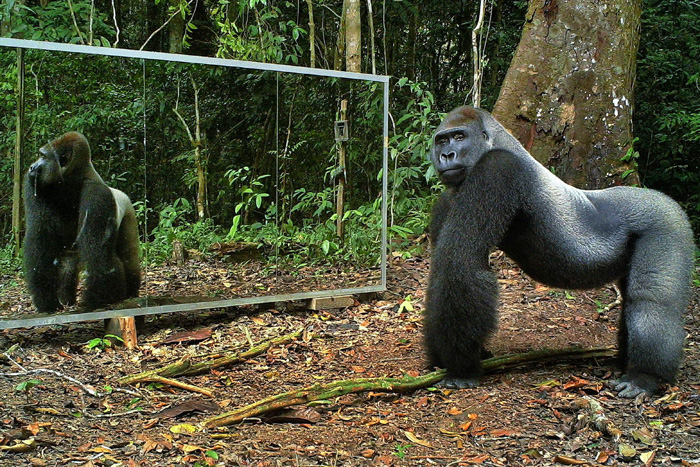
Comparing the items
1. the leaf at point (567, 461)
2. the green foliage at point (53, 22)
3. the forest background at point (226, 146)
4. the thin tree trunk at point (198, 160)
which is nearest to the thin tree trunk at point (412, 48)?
the forest background at point (226, 146)

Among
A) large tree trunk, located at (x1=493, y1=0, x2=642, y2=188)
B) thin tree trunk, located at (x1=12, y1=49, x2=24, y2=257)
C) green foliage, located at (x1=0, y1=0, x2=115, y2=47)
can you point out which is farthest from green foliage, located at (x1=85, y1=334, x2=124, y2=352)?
large tree trunk, located at (x1=493, y1=0, x2=642, y2=188)

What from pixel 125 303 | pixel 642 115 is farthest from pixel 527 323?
pixel 642 115

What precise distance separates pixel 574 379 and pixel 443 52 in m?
9.62

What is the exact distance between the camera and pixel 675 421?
360cm

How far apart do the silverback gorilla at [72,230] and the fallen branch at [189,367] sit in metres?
0.93

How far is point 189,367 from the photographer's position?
172 inches

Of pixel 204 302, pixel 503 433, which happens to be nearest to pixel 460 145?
pixel 503 433

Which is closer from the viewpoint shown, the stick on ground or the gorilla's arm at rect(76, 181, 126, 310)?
the stick on ground

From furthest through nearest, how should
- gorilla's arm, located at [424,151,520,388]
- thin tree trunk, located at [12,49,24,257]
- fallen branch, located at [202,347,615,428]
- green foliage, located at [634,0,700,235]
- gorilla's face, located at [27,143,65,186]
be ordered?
green foliage, located at [634,0,700,235], gorilla's face, located at [27,143,65,186], thin tree trunk, located at [12,49,24,257], gorilla's arm, located at [424,151,520,388], fallen branch, located at [202,347,615,428]

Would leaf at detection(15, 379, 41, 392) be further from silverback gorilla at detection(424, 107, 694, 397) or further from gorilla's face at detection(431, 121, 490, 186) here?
gorilla's face at detection(431, 121, 490, 186)

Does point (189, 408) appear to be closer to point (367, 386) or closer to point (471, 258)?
point (367, 386)

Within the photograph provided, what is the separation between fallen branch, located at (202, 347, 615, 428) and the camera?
351 cm

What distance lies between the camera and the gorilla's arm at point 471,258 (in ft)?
12.6

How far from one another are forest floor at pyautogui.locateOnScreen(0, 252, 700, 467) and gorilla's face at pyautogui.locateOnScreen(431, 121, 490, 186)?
1399mm
